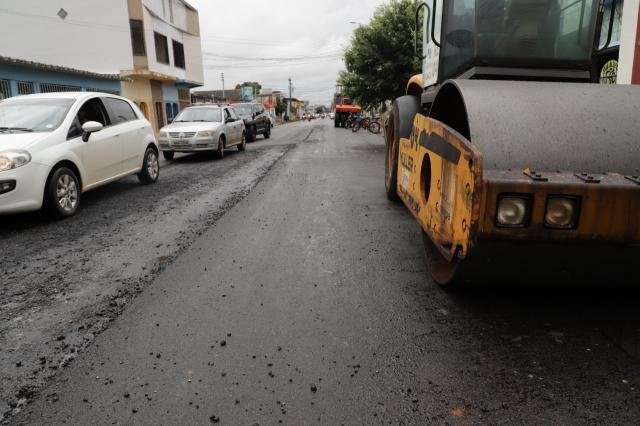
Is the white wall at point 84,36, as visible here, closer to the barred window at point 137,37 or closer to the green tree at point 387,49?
the barred window at point 137,37

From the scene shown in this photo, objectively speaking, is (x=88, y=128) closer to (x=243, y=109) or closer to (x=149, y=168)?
(x=149, y=168)

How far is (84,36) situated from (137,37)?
308 centimetres

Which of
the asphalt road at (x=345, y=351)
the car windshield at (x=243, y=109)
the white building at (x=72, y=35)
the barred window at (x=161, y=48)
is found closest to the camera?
the asphalt road at (x=345, y=351)

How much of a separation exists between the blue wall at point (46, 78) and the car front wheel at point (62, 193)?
16.1 metres

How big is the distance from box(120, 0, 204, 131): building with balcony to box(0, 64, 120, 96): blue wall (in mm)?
1813

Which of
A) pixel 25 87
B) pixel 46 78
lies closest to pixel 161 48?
pixel 46 78

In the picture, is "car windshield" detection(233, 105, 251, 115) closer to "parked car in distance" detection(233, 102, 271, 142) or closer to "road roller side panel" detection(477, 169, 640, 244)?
"parked car in distance" detection(233, 102, 271, 142)

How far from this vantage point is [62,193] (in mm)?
6508

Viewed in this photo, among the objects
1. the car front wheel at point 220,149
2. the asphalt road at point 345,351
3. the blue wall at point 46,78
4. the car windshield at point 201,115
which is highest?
the blue wall at point 46,78

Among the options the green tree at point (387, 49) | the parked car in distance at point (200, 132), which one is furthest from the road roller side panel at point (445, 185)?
the green tree at point (387, 49)

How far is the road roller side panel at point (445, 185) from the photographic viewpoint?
2.54 metres

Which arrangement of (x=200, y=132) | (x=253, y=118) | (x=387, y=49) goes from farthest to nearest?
(x=253, y=118) < (x=387, y=49) < (x=200, y=132)

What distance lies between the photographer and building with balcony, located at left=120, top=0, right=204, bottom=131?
2939 cm

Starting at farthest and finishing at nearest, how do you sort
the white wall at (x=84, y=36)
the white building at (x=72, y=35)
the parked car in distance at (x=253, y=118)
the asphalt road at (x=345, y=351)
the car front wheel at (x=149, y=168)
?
the white wall at (x=84, y=36) < the white building at (x=72, y=35) < the parked car in distance at (x=253, y=118) < the car front wheel at (x=149, y=168) < the asphalt road at (x=345, y=351)
